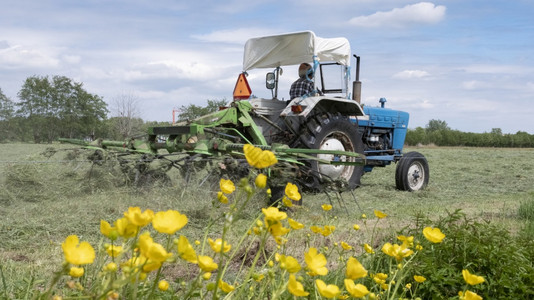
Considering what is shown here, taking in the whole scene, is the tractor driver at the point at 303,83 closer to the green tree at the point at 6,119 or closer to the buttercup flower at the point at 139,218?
the buttercup flower at the point at 139,218

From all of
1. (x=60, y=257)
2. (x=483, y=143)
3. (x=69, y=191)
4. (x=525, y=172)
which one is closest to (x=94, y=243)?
(x=60, y=257)

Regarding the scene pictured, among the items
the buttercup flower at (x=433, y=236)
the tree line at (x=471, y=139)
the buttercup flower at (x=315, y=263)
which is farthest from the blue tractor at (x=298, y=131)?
the tree line at (x=471, y=139)

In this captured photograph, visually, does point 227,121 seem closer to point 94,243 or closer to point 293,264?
point 94,243

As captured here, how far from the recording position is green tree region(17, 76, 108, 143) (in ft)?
84.5

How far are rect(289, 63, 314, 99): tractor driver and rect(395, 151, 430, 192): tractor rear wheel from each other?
8.22 feet

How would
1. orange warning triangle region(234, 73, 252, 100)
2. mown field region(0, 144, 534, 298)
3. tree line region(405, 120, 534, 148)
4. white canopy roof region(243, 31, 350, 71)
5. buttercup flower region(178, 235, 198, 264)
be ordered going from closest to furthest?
buttercup flower region(178, 235, 198, 264) → mown field region(0, 144, 534, 298) → white canopy roof region(243, 31, 350, 71) → orange warning triangle region(234, 73, 252, 100) → tree line region(405, 120, 534, 148)

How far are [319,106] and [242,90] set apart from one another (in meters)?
1.36

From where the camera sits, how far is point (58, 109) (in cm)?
2717

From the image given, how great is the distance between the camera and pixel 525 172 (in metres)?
13.1

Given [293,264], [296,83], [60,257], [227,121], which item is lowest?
[60,257]

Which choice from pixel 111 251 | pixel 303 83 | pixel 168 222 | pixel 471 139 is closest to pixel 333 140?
pixel 303 83

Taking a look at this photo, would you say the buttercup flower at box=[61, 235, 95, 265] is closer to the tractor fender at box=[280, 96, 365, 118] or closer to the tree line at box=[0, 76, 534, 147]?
the tractor fender at box=[280, 96, 365, 118]

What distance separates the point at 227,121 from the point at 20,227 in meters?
3.06

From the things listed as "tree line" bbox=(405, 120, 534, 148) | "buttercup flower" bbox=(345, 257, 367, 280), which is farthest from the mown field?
"tree line" bbox=(405, 120, 534, 148)
